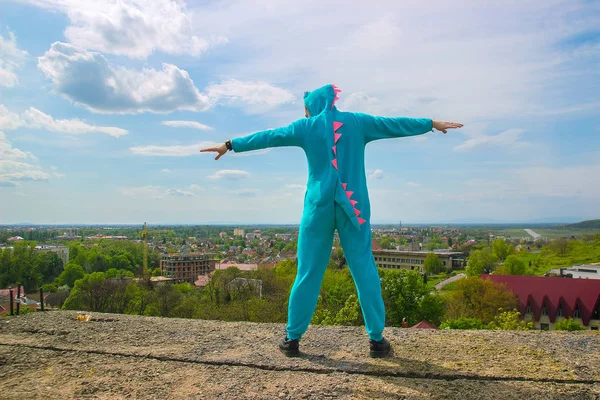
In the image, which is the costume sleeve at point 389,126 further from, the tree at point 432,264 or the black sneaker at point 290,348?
the tree at point 432,264

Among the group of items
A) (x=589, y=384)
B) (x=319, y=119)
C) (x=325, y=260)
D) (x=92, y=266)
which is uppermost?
(x=319, y=119)

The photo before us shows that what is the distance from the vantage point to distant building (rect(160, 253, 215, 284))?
82562mm

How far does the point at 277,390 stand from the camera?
3.64 meters

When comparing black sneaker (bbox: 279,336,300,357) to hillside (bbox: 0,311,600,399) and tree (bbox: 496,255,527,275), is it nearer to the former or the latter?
hillside (bbox: 0,311,600,399)

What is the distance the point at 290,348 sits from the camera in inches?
183

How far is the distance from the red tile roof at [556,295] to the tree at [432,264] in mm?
52368

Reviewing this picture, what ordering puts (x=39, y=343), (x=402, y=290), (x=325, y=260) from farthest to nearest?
(x=402, y=290)
(x=39, y=343)
(x=325, y=260)

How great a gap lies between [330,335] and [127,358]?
7.58ft

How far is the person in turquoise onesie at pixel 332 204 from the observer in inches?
182

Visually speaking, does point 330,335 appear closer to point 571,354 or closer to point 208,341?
point 208,341

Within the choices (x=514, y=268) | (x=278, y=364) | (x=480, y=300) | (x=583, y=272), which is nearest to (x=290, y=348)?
(x=278, y=364)

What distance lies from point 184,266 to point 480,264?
51.3 meters

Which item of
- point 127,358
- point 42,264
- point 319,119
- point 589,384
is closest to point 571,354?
point 589,384

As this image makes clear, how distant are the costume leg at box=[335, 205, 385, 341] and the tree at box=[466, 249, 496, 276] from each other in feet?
210
